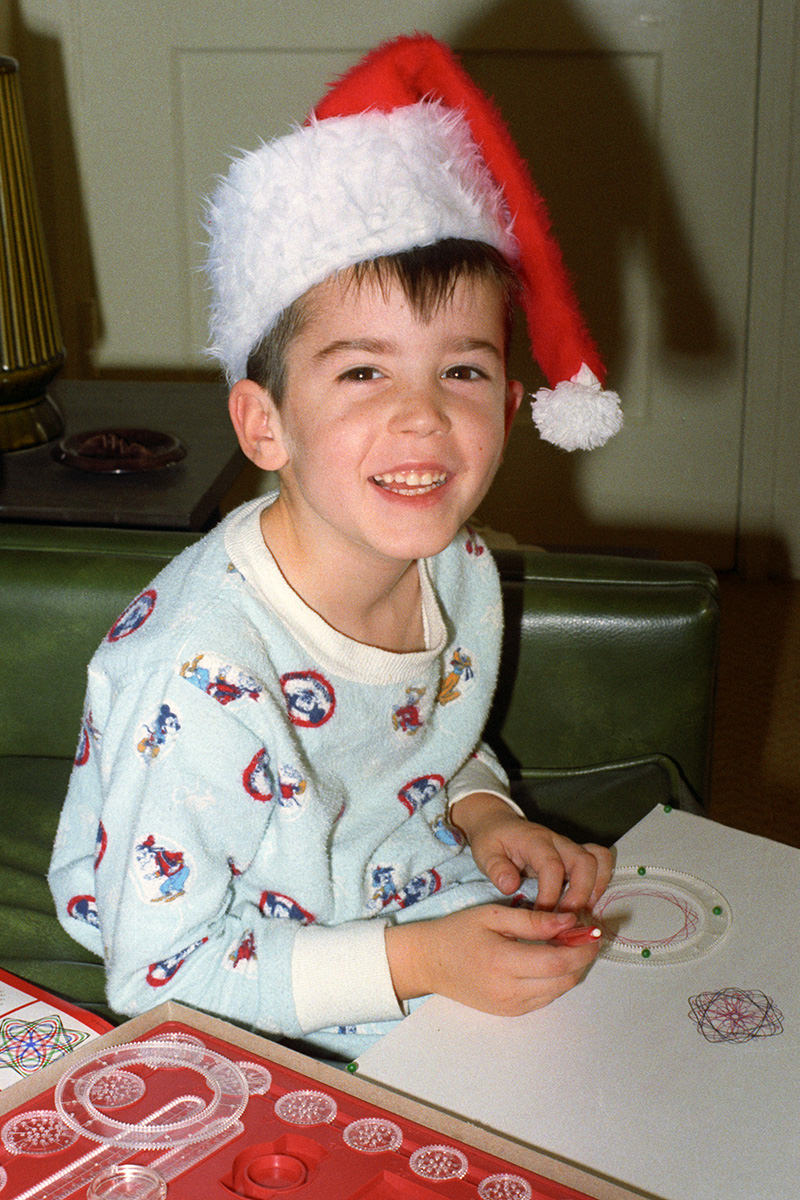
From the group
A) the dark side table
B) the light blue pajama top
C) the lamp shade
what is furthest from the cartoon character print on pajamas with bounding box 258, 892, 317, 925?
the lamp shade

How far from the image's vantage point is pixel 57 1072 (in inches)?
22.6

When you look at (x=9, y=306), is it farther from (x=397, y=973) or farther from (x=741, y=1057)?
(x=741, y=1057)

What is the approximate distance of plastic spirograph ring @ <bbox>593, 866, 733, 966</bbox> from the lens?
0.75 m

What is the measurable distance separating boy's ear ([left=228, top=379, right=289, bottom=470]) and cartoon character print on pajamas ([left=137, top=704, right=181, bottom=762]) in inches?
7.9

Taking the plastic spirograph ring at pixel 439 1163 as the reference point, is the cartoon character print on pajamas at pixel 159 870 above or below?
below

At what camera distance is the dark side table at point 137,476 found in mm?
1332

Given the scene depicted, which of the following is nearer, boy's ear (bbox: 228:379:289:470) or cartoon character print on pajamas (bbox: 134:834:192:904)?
cartoon character print on pajamas (bbox: 134:834:192:904)

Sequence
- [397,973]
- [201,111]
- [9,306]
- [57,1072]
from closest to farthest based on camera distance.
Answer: [57,1072] → [397,973] → [9,306] → [201,111]

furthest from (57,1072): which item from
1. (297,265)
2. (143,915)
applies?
(297,265)

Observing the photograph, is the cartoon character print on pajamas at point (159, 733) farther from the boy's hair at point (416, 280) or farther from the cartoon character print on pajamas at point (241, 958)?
the boy's hair at point (416, 280)

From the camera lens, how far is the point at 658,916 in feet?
2.54

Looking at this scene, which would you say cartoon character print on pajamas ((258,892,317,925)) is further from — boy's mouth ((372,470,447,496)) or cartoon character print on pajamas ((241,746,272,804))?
boy's mouth ((372,470,447,496))

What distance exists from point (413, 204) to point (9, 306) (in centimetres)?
77

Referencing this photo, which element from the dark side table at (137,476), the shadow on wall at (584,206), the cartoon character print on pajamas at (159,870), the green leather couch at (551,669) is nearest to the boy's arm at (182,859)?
the cartoon character print on pajamas at (159,870)
